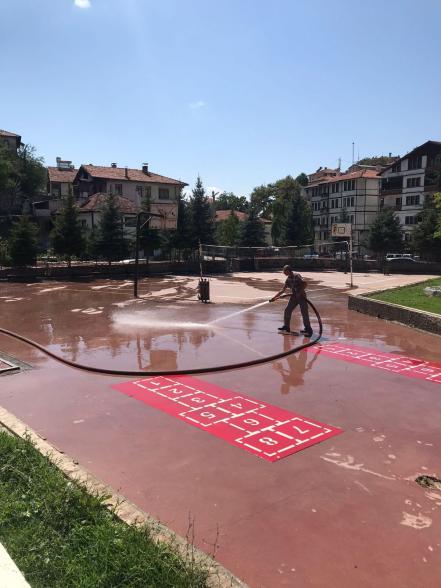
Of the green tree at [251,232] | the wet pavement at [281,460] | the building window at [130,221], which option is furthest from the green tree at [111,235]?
the wet pavement at [281,460]

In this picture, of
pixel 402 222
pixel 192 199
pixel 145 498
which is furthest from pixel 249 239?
pixel 145 498

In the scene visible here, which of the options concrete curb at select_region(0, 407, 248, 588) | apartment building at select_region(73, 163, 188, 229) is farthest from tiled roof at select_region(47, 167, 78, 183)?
concrete curb at select_region(0, 407, 248, 588)

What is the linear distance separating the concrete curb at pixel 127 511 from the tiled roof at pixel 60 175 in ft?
222

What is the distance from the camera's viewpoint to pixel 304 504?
189 inches

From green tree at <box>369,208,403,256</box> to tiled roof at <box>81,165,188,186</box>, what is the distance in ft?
89.8

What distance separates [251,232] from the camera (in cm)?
4831

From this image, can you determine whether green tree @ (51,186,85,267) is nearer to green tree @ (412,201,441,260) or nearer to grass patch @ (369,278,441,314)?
grass patch @ (369,278,441,314)

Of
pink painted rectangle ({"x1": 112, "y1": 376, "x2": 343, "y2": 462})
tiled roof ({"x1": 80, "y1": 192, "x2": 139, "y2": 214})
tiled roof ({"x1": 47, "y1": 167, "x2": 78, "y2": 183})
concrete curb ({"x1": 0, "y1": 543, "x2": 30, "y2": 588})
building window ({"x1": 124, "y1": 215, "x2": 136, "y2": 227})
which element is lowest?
pink painted rectangle ({"x1": 112, "y1": 376, "x2": 343, "y2": 462})

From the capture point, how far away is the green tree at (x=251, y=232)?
48312mm

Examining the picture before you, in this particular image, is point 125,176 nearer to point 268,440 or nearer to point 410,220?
point 410,220

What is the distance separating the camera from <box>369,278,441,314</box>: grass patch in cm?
1549

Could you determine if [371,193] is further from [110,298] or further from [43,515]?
[43,515]

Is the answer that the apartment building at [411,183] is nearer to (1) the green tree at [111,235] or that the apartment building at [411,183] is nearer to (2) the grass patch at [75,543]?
(1) the green tree at [111,235]

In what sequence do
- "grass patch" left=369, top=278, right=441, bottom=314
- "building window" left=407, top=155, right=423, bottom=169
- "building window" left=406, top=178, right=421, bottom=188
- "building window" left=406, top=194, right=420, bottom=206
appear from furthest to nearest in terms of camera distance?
"building window" left=406, top=194, right=420, bottom=206
"building window" left=406, top=178, right=421, bottom=188
"building window" left=407, top=155, right=423, bottom=169
"grass patch" left=369, top=278, right=441, bottom=314
